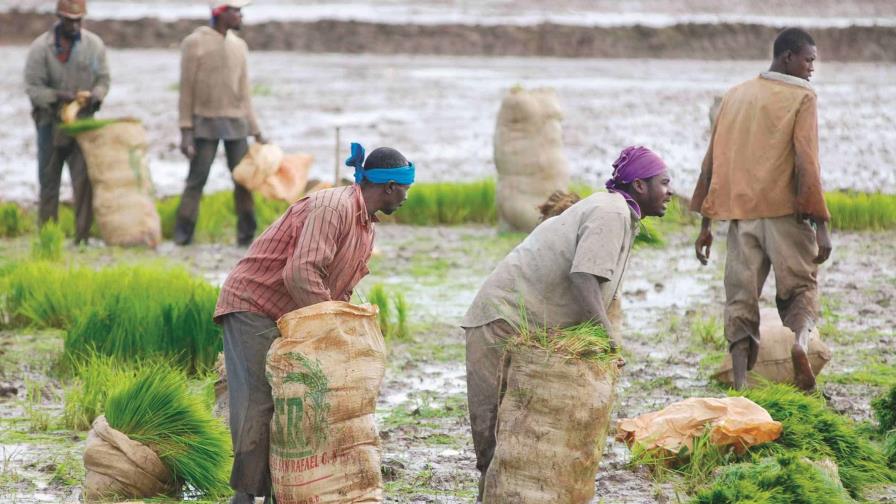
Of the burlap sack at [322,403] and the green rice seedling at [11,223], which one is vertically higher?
the burlap sack at [322,403]

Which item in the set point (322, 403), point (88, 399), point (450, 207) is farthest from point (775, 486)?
point (450, 207)

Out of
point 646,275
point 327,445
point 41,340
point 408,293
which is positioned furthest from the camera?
point 646,275

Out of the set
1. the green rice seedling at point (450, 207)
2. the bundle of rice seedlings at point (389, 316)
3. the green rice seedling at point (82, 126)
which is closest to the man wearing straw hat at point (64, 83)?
the green rice seedling at point (82, 126)

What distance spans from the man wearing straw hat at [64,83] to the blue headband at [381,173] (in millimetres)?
5851

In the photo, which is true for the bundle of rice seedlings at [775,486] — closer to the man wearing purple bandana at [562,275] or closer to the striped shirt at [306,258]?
the man wearing purple bandana at [562,275]

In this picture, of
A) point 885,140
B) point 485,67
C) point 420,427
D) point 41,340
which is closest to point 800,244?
point 420,427

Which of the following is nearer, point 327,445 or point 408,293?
point 327,445

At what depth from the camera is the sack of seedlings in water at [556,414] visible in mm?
4637

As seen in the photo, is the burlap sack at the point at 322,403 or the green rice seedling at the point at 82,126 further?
the green rice seedling at the point at 82,126

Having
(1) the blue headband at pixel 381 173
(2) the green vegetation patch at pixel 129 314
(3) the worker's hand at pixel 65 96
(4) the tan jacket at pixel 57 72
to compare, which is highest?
(1) the blue headband at pixel 381 173

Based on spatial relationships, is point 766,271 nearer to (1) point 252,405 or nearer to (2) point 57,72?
(1) point 252,405

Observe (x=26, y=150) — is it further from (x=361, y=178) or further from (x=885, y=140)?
(x=361, y=178)

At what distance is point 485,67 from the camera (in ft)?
73.7

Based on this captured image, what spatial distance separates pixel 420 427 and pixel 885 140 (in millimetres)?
10855
